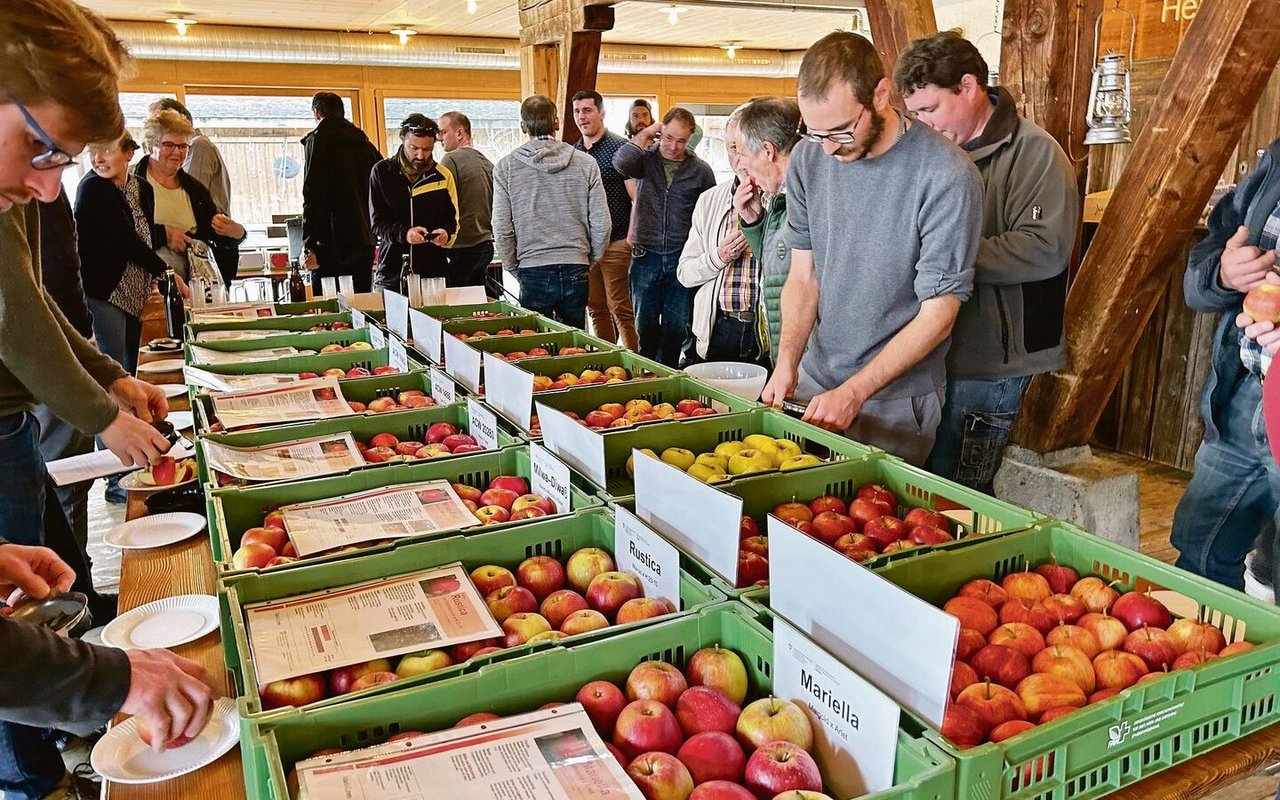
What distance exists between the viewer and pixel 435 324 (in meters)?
3.03

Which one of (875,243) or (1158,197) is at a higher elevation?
(1158,197)

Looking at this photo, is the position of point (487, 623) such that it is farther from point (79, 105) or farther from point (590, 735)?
point (79, 105)

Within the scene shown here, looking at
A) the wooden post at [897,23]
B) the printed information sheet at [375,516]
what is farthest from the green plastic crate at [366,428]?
the wooden post at [897,23]

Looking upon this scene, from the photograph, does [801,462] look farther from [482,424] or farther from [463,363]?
[463,363]

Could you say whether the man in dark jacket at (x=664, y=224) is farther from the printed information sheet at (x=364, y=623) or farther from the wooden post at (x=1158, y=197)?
the printed information sheet at (x=364, y=623)

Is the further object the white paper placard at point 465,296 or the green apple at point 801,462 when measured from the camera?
the white paper placard at point 465,296

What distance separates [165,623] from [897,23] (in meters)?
3.26

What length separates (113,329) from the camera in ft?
14.3

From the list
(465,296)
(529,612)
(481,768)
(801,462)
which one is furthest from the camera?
(465,296)

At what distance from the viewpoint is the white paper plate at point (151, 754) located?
1.20 metres

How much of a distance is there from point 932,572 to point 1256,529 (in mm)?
1511

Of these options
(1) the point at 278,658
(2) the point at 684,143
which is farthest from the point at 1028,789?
(2) the point at 684,143

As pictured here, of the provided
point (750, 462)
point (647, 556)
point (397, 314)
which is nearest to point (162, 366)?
point (397, 314)

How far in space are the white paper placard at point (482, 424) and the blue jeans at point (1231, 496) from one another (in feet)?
6.03
